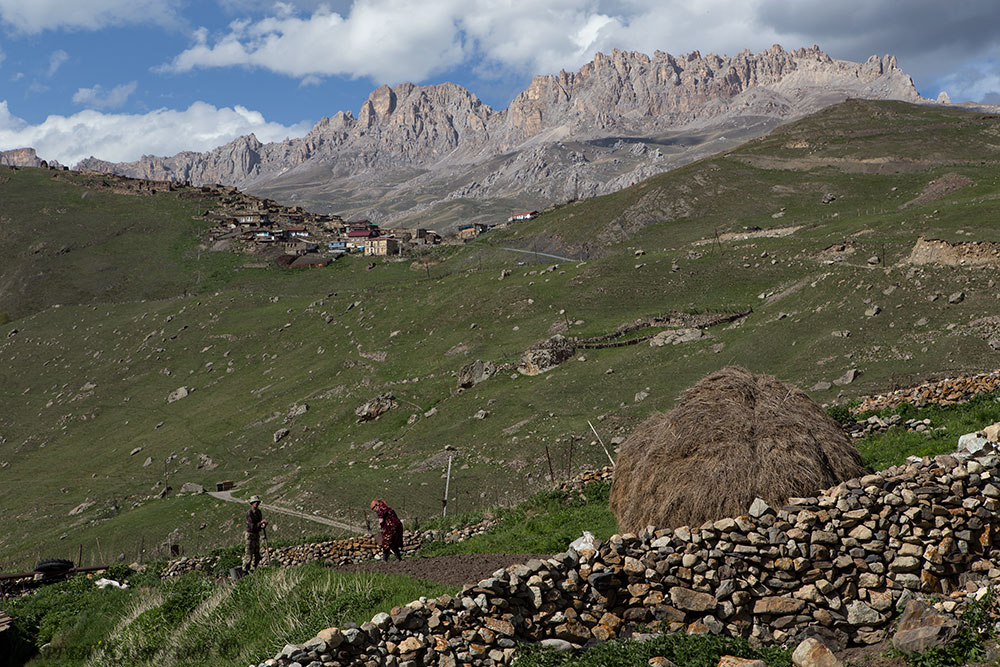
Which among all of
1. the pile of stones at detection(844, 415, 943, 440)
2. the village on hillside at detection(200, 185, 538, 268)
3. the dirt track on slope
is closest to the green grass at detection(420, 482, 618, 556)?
the dirt track on slope

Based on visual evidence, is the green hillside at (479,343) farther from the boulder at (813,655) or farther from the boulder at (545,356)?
the boulder at (813,655)

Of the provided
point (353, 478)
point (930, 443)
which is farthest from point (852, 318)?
point (353, 478)

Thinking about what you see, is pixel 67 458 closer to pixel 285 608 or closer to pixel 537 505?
pixel 537 505

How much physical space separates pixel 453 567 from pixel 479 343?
43122 millimetres

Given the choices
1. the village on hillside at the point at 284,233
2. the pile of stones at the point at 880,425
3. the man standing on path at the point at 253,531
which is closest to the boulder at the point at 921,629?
the pile of stones at the point at 880,425

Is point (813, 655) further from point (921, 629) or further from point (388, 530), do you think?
point (388, 530)

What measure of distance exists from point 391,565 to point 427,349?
4445cm

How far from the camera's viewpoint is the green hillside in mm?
37938

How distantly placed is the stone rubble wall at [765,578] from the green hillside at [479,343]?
2132 centimetres

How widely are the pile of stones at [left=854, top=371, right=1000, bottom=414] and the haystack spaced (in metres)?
7.82

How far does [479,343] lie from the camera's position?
59.3 metres

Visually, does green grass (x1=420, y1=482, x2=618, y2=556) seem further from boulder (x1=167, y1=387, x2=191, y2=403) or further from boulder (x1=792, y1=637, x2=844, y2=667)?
boulder (x1=167, y1=387, x2=191, y2=403)

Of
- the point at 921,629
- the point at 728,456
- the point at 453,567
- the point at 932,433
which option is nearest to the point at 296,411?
the point at 453,567

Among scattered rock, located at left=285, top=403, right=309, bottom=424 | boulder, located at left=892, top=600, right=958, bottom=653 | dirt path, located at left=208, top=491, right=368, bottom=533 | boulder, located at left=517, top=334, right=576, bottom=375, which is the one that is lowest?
dirt path, located at left=208, top=491, right=368, bottom=533
